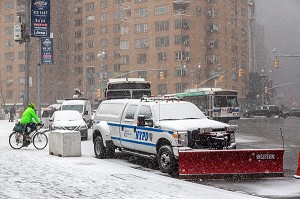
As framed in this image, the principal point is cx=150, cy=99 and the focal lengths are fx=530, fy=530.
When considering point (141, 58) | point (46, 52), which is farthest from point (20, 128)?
point (141, 58)

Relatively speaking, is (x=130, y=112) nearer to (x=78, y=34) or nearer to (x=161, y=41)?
(x=161, y=41)

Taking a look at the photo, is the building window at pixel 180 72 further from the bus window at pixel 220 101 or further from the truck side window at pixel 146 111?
the truck side window at pixel 146 111

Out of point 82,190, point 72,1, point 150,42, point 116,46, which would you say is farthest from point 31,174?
point 72,1

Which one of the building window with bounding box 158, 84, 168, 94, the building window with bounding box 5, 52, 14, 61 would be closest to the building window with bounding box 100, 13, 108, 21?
the building window with bounding box 158, 84, 168, 94

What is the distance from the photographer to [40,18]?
2856cm

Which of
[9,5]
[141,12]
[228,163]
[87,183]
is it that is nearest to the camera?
[87,183]

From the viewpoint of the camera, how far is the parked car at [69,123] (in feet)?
83.0

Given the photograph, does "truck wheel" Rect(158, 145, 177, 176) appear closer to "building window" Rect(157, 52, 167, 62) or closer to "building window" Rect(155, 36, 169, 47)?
"building window" Rect(157, 52, 167, 62)

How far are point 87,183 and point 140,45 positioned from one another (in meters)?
84.0

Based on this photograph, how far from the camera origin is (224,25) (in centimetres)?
9681

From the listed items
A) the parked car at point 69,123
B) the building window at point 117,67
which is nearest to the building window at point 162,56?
the building window at point 117,67

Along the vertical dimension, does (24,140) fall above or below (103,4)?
below

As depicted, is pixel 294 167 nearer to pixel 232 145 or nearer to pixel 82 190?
pixel 232 145

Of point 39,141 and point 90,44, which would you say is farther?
point 90,44
